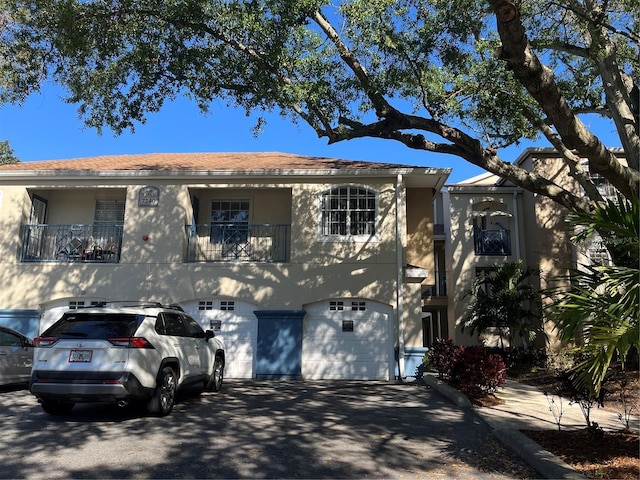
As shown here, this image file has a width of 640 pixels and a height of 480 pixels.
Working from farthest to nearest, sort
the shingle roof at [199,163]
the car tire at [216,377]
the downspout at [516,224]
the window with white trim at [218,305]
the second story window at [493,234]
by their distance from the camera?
1. the second story window at [493,234]
2. the downspout at [516,224]
3. the shingle roof at [199,163]
4. the window with white trim at [218,305]
5. the car tire at [216,377]

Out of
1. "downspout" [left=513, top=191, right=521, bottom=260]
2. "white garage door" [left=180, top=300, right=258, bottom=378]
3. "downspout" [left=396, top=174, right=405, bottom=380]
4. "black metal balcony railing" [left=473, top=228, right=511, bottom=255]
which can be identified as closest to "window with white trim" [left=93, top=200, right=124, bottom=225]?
"white garage door" [left=180, top=300, right=258, bottom=378]

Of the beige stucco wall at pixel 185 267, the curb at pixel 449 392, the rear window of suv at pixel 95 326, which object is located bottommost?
the curb at pixel 449 392

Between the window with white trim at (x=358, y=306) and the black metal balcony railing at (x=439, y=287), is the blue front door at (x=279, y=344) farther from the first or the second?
the black metal balcony railing at (x=439, y=287)

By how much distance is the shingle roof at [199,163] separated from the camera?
1584 cm

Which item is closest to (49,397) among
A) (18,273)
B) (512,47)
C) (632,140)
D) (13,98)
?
(13,98)

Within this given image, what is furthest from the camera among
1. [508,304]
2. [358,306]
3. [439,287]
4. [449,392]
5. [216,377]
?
[439,287]

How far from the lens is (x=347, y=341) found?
48.1 feet

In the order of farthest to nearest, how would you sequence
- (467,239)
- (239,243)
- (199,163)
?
(467,239)
(199,163)
(239,243)

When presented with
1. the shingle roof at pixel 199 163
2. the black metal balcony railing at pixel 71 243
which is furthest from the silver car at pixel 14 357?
the shingle roof at pixel 199 163

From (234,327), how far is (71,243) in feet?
19.4

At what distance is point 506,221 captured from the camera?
22703 millimetres

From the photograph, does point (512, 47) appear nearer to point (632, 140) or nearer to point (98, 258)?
point (632, 140)

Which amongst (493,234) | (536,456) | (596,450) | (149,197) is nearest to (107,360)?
(536,456)

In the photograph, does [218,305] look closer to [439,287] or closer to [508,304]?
[508,304]
